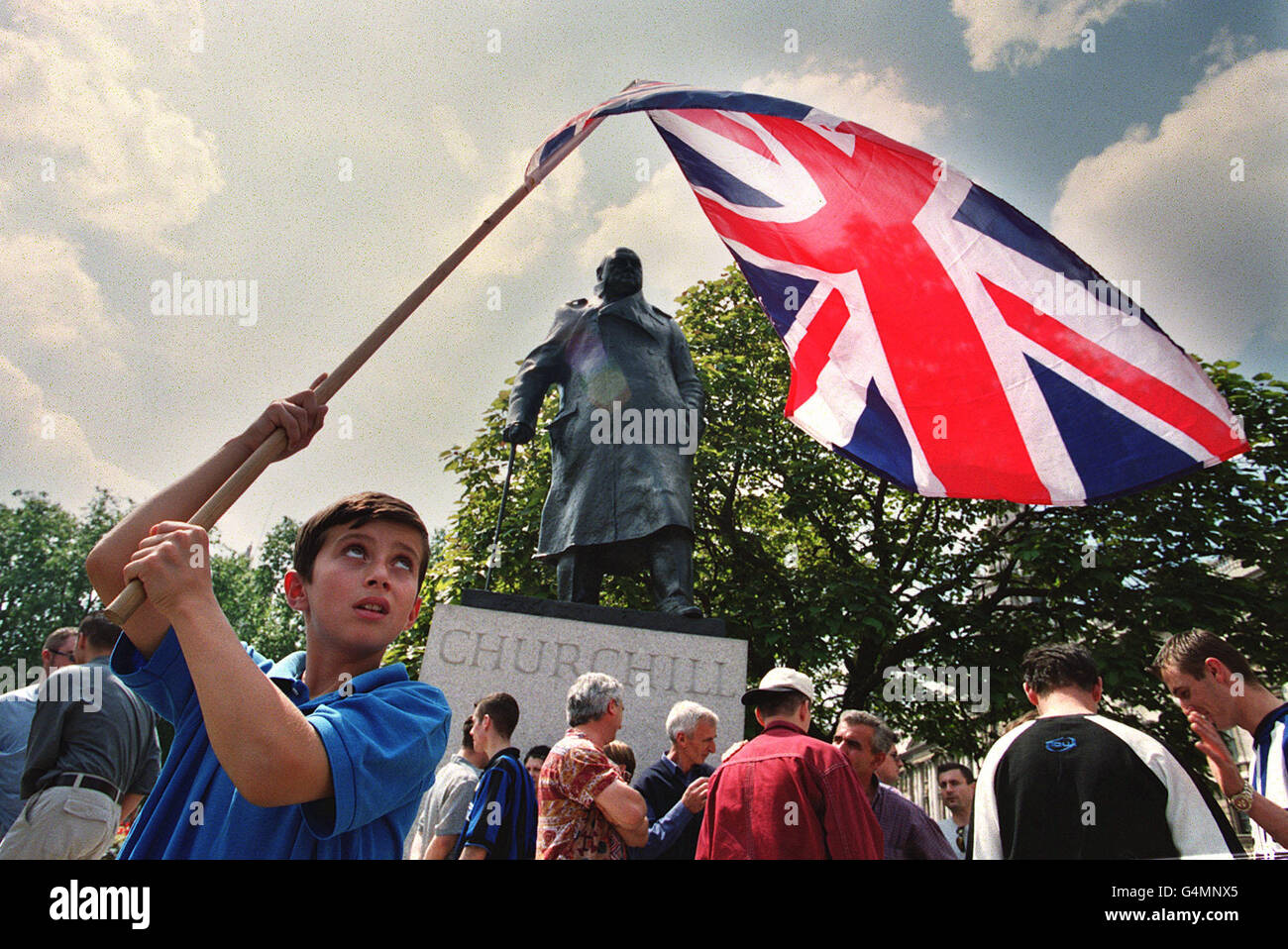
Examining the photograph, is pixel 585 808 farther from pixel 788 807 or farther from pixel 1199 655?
pixel 1199 655

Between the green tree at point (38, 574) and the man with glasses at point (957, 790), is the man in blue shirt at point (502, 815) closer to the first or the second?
the man with glasses at point (957, 790)

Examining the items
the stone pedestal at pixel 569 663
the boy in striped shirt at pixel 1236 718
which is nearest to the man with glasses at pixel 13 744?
the stone pedestal at pixel 569 663

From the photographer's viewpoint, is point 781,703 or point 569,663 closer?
point 781,703

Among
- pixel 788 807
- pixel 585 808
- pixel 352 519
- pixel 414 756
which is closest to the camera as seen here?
pixel 414 756

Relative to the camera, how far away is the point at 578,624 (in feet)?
17.9

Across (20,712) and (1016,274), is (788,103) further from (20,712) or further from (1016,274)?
(20,712)

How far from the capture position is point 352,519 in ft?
5.90

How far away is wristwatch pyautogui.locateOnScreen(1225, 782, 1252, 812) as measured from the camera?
3.03m

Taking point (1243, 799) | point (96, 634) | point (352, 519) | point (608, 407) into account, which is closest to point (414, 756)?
point (352, 519)

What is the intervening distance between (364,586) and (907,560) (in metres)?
13.2

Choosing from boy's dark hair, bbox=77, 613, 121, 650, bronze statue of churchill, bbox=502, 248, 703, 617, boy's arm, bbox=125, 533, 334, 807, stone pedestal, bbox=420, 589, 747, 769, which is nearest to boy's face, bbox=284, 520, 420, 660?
boy's arm, bbox=125, 533, 334, 807

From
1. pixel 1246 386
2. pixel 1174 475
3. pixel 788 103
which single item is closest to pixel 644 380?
pixel 788 103

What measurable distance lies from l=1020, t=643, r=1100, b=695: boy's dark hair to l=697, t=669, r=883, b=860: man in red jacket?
2.87 ft

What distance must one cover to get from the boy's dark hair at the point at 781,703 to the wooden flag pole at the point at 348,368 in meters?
2.05
